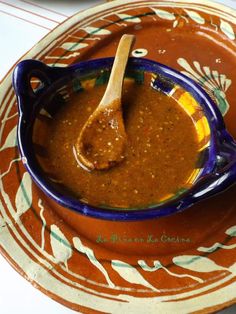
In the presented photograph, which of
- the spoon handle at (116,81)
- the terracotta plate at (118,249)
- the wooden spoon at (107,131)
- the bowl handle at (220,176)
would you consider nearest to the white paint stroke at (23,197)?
the terracotta plate at (118,249)

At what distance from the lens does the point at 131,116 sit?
95 centimetres

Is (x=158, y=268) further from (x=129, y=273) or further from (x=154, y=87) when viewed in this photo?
(x=154, y=87)

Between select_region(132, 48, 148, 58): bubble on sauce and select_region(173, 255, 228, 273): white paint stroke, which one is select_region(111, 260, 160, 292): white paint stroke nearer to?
select_region(173, 255, 228, 273): white paint stroke

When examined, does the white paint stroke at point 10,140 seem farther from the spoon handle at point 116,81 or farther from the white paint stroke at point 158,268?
the white paint stroke at point 158,268

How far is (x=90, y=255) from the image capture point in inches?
31.4

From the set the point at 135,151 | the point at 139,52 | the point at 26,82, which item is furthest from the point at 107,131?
the point at 139,52

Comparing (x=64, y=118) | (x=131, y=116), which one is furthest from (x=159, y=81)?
(x=64, y=118)

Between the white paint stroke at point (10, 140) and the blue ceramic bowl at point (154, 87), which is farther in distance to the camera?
the white paint stroke at point (10, 140)

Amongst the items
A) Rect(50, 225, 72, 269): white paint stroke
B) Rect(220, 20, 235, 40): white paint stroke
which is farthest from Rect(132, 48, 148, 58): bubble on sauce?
Rect(50, 225, 72, 269): white paint stroke

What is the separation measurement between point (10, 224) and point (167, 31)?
67 centimetres

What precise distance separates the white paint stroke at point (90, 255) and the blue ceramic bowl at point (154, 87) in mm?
103

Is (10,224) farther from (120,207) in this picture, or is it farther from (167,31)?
(167,31)

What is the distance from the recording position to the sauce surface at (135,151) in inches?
32.6

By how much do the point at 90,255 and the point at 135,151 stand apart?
0.75 ft
